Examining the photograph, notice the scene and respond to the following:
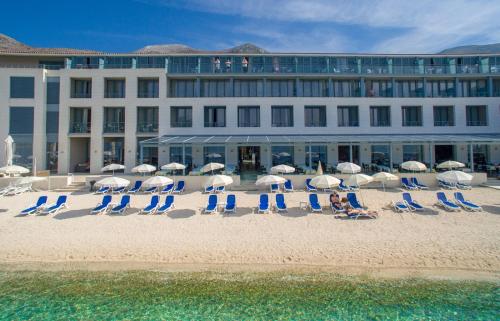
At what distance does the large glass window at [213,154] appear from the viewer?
80.4ft

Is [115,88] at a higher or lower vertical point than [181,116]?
higher

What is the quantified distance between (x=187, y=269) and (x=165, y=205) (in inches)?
226

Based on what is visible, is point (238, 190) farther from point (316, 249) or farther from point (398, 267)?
point (398, 267)

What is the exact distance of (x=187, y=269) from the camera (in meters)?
8.02

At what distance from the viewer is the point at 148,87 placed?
1003 inches

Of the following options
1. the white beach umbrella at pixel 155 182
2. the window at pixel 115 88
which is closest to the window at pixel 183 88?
the window at pixel 115 88

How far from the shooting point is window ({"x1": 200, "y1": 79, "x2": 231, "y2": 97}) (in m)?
25.8

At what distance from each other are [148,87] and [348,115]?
68.3ft

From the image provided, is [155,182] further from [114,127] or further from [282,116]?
[282,116]

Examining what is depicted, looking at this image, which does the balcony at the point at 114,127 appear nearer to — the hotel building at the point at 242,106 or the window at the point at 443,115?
the hotel building at the point at 242,106

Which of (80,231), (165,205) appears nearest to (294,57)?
(165,205)

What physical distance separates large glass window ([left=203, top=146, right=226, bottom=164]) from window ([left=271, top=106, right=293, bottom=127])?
241 inches

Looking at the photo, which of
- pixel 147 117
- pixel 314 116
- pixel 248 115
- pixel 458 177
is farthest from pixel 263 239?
pixel 147 117

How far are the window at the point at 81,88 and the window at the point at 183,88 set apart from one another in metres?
8.56
